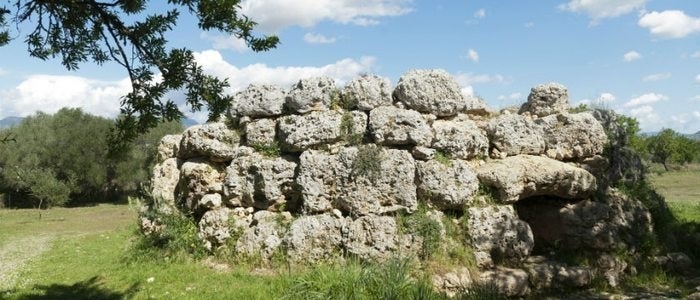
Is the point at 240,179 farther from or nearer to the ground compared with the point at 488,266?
farther from the ground

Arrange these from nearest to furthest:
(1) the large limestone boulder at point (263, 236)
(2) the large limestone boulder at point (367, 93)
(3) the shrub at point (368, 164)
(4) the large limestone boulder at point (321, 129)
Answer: (1) the large limestone boulder at point (263, 236)
(3) the shrub at point (368, 164)
(4) the large limestone boulder at point (321, 129)
(2) the large limestone boulder at point (367, 93)

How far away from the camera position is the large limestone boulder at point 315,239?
13.2 m

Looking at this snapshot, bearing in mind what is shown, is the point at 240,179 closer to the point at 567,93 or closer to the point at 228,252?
Result: the point at 228,252

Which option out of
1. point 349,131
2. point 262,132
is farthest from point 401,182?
point 262,132

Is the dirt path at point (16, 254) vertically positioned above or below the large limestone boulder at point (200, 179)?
below

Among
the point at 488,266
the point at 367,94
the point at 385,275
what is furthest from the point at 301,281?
the point at 367,94

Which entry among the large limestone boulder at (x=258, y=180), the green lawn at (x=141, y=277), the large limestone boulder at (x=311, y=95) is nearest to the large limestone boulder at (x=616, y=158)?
the green lawn at (x=141, y=277)

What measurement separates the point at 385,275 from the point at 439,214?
4.44 m

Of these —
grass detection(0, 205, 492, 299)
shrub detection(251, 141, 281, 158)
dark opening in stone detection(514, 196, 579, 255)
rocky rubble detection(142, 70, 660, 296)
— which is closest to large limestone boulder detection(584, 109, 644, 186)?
rocky rubble detection(142, 70, 660, 296)

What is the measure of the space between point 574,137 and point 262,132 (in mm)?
8692

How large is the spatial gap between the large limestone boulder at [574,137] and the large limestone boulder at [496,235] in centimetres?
295

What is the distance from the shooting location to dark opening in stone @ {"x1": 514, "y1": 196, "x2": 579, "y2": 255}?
14.4 meters

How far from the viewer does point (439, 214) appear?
13.6 m

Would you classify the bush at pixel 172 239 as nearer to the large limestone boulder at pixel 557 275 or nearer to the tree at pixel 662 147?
the large limestone boulder at pixel 557 275
